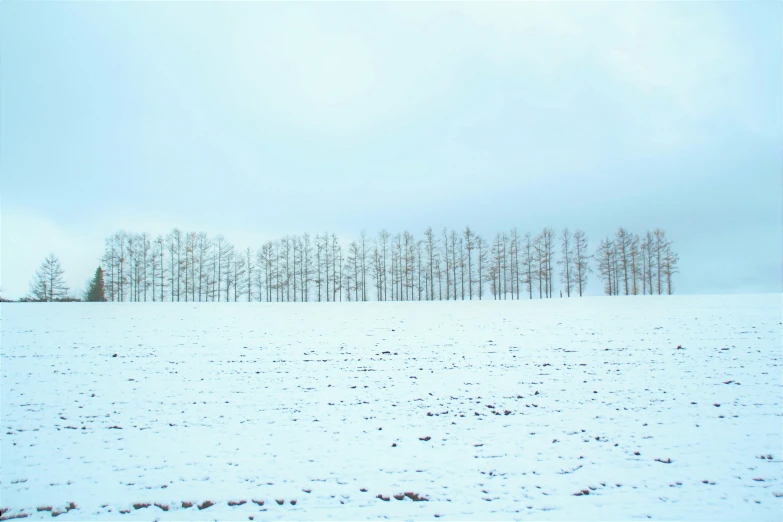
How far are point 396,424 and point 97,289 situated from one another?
53.2m

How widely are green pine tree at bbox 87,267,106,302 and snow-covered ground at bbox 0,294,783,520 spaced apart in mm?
31247

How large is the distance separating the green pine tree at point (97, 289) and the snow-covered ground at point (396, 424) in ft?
103

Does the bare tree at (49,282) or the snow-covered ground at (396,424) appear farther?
the bare tree at (49,282)

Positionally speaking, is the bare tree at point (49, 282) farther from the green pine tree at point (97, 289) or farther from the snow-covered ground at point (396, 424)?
the snow-covered ground at point (396, 424)

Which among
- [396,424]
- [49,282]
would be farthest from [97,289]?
[396,424]

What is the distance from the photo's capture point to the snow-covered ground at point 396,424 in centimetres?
687

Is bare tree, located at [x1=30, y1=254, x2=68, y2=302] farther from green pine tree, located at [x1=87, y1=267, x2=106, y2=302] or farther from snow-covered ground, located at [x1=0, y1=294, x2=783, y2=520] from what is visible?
snow-covered ground, located at [x1=0, y1=294, x2=783, y2=520]

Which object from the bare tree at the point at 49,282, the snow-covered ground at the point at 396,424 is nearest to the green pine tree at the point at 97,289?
the bare tree at the point at 49,282

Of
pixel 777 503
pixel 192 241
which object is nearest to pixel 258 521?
pixel 777 503

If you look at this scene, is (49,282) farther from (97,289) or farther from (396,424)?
(396,424)

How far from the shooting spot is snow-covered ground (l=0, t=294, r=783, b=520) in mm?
6867

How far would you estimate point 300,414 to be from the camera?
35.1 ft

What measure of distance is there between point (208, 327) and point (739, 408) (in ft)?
80.9

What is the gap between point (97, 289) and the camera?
46.9 m
